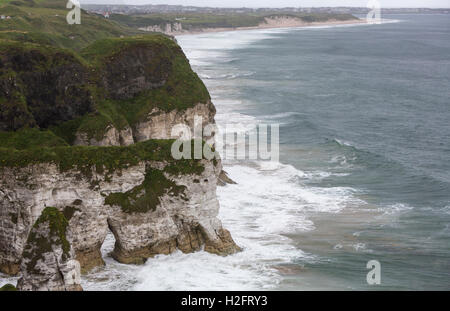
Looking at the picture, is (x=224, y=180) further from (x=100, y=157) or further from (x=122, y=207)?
(x=100, y=157)

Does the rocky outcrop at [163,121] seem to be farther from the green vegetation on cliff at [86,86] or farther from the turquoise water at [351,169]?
the turquoise water at [351,169]

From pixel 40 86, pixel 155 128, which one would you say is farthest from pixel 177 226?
pixel 40 86

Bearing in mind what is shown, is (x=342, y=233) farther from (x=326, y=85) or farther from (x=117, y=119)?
(x=326, y=85)

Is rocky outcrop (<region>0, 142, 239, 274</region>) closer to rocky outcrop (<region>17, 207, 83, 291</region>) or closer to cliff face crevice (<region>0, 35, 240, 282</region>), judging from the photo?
cliff face crevice (<region>0, 35, 240, 282</region>)

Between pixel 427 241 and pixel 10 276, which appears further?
pixel 427 241

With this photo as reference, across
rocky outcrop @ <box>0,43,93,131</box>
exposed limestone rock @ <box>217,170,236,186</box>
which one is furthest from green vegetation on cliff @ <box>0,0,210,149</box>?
exposed limestone rock @ <box>217,170,236,186</box>

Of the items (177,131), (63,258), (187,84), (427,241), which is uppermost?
(187,84)

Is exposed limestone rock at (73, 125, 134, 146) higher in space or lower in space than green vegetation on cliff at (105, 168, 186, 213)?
higher
